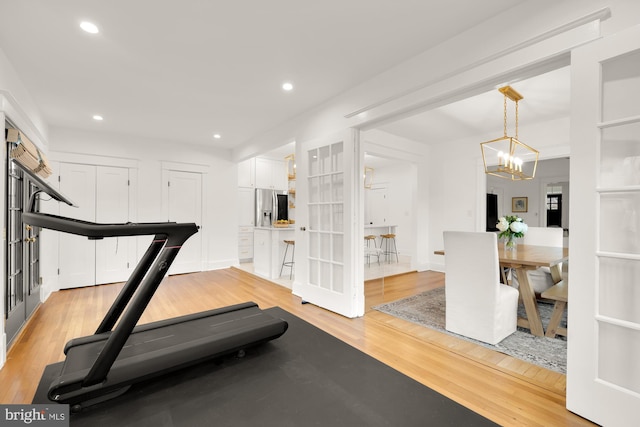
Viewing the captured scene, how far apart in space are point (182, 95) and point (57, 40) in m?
1.21

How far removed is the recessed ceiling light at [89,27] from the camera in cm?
213

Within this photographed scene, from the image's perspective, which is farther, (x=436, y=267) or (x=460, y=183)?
(x=436, y=267)

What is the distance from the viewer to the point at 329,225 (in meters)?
3.58

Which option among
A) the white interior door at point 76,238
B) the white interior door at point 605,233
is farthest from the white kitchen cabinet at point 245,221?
the white interior door at point 605,233

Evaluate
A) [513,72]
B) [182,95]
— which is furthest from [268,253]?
[513,72]

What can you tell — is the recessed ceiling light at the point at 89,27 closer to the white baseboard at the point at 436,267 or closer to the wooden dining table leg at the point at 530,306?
the wooden dining table leg at the point at 530,306

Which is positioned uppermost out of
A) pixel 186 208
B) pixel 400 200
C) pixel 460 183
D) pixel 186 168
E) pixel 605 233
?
pixel 186 168

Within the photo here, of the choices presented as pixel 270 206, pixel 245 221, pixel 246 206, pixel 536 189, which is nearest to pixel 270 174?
pixel 270 206

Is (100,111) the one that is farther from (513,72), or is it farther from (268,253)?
(513,72)

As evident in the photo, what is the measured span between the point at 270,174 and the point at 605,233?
634 cm

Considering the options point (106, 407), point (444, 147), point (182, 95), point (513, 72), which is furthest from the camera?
point (444, 147)

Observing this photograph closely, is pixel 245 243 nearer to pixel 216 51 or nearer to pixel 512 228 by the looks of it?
pixel 216 51

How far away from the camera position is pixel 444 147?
18.5 feet

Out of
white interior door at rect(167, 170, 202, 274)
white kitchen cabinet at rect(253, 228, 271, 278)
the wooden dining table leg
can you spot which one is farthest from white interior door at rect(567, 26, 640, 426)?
white interior door at rect(167, 170, 202, 274)
